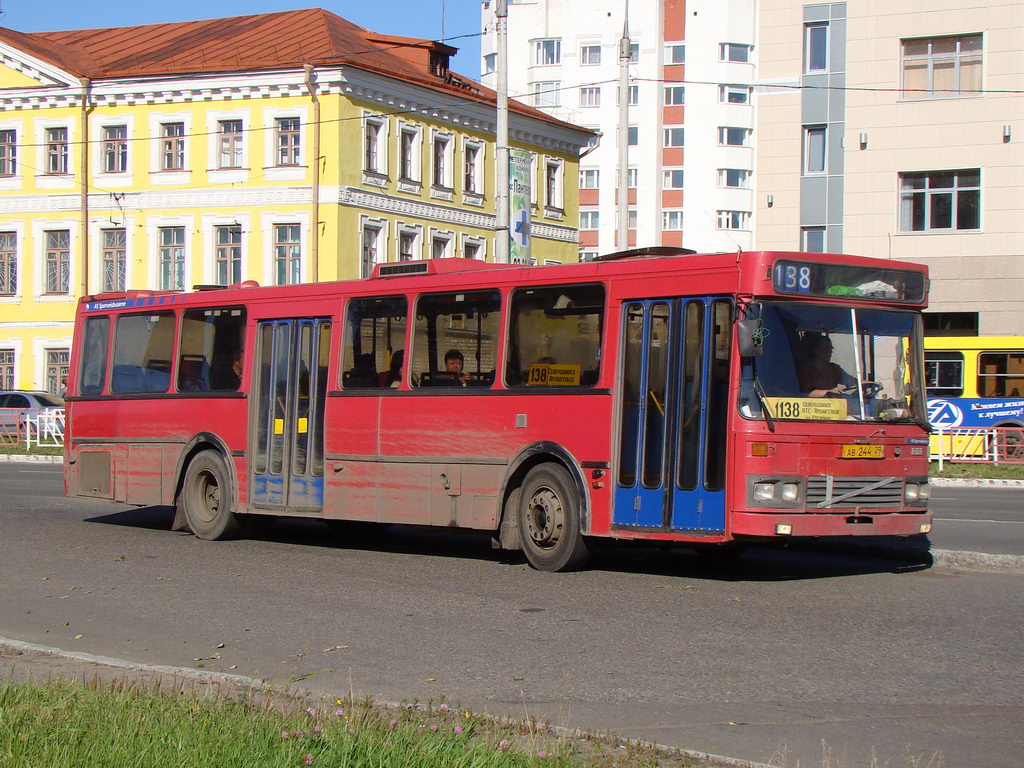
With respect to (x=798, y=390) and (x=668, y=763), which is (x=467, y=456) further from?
(x=668, y=763)

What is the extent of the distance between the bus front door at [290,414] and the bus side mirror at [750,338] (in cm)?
563

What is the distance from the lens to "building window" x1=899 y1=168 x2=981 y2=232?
124 feet

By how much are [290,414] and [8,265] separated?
4079 cm

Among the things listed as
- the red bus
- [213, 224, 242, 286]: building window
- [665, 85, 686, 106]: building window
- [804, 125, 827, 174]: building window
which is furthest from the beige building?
[665, 85, 686, 106]: building window

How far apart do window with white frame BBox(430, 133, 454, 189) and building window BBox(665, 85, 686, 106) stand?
1348 inches

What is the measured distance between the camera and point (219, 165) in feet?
166

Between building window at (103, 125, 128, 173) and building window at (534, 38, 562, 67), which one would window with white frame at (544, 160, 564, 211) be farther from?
building window at (534, 38, 562, 67)

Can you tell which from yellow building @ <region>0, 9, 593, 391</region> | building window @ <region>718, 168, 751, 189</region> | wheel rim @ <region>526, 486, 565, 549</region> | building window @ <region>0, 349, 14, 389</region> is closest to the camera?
wheel rim @ <region>526, 486, 565, 549</region>

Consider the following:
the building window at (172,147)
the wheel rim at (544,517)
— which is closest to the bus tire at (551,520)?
the wheel rim at (544,517)

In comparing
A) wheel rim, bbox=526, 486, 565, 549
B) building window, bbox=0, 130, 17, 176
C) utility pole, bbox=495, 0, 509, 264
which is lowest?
wheel rim, bbox=526, 486, 565, 549

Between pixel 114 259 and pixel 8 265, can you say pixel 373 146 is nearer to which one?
pixel 114 259

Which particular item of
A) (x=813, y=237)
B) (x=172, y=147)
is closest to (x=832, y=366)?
(x=813, y=237)

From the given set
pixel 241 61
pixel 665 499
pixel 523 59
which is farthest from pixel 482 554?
pixel 523 59

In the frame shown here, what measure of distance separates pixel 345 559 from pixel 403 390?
1813mm
